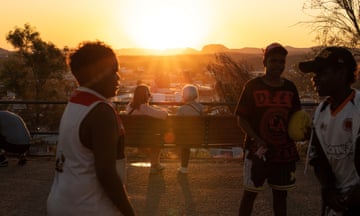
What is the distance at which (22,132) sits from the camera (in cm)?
306

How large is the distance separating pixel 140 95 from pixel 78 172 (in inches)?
226

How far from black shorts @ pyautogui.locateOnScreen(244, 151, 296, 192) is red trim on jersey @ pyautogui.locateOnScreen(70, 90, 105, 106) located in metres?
2.29

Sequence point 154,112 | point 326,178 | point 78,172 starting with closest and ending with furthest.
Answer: point 78,172
point 326,178
point 154,112

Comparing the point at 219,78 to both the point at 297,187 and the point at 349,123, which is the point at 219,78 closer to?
the point at 297,187

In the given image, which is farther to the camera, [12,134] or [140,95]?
[140,95]

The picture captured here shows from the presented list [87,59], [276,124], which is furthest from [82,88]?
[276,124]

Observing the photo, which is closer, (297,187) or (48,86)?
(297,187)

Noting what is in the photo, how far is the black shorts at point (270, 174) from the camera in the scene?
181 inches

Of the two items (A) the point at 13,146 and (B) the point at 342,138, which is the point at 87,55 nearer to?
(A) the point at 13,146

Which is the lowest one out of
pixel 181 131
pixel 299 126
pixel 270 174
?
pixel 181 131

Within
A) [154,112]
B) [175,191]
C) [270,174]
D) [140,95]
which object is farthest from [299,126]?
[154,112]

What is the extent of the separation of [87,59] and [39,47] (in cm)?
4377

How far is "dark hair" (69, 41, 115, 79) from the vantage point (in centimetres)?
276

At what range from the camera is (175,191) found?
738 centimetres
